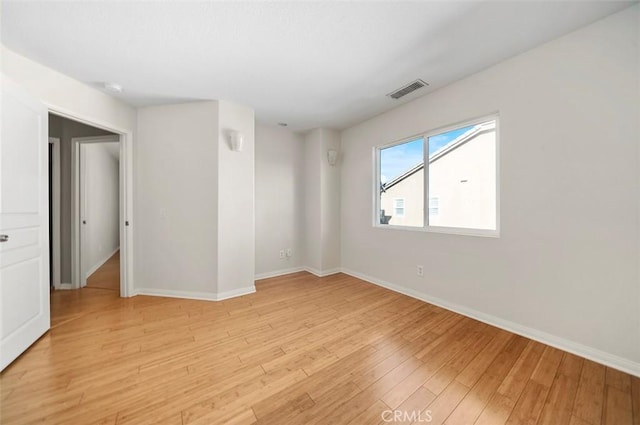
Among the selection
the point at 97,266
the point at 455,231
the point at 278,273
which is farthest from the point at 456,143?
the point at 97,266

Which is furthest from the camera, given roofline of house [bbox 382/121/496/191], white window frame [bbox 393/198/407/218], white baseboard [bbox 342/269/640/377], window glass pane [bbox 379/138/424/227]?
white window frame [bbox 393/198/407/218]

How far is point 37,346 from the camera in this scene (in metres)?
1.87

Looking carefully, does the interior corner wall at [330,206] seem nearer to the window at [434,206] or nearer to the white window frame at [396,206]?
the white window frame at [396,206]

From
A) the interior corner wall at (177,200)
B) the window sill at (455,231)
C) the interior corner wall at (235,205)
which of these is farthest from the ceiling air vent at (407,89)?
the interior corner wall at (177,200)

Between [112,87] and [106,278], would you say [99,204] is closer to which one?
[106,278]

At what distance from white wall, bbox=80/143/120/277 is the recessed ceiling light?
4.21 ft

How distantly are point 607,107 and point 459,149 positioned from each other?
109 centimetres

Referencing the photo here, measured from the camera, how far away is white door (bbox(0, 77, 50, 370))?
5.43 feet

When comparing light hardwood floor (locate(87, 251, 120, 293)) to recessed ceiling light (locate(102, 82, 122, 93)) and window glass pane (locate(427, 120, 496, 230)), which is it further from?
window glass pane (locate(427, 120, 496, 230))

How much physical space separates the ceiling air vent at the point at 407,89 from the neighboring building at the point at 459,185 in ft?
2.52

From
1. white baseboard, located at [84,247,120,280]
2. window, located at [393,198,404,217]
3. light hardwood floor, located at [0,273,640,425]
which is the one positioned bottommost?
light hardwood floor, located at [0,273,640,425]

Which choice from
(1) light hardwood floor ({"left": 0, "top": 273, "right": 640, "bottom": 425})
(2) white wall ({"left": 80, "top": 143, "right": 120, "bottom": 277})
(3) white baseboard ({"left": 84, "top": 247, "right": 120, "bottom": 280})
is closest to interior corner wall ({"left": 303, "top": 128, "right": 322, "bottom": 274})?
(1) light hardwood floor ({"left": 0, "top": 273, "right": 640, "bottom": 425})

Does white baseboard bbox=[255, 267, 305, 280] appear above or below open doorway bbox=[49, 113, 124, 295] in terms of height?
below

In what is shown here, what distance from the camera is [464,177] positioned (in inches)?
102
